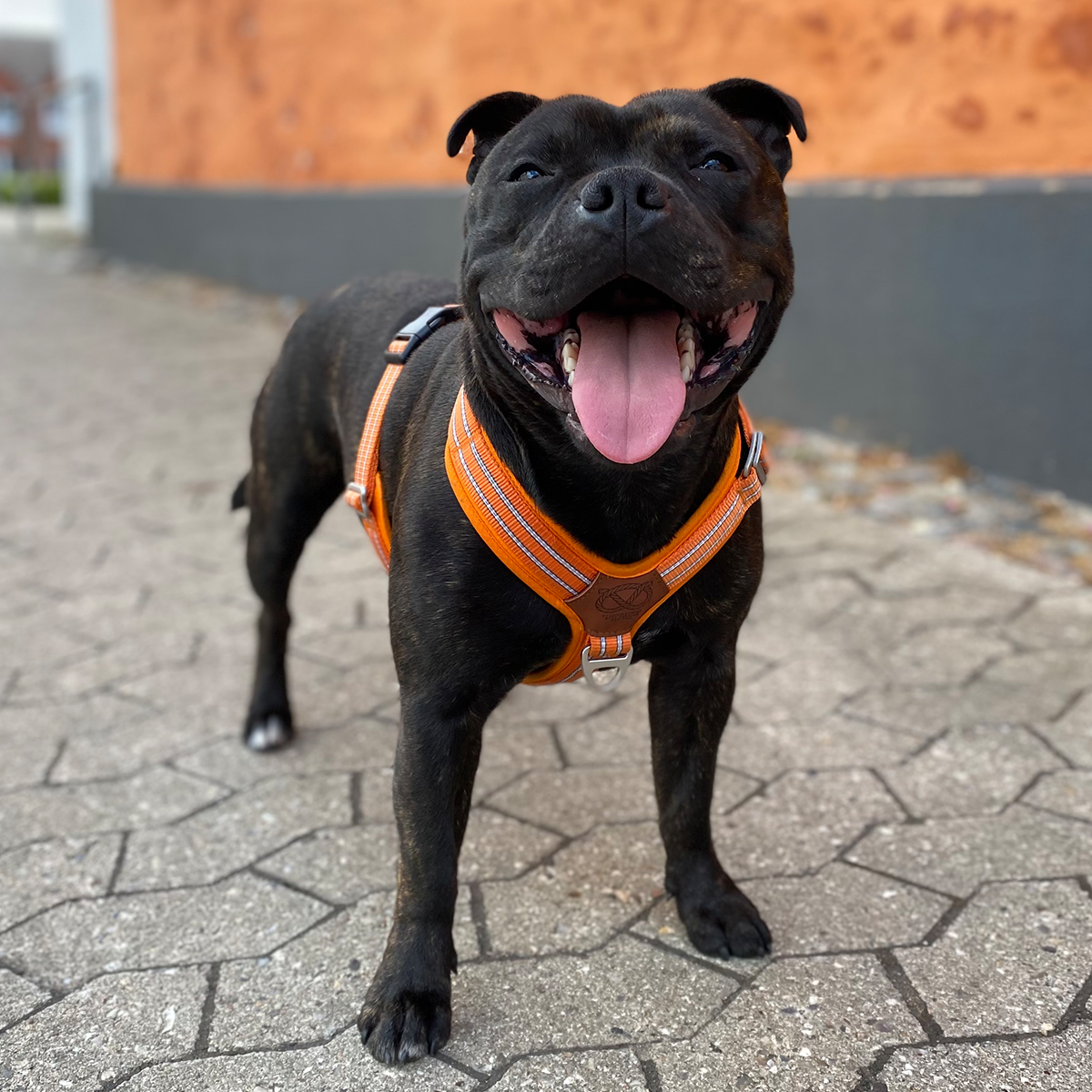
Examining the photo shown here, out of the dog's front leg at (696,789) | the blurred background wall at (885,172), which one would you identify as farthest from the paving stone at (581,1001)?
the blurred background wall at (885,172)

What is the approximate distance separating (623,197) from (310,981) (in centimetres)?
172

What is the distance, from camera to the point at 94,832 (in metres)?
3.14

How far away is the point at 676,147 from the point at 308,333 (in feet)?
4.88

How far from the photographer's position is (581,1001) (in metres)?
2.46

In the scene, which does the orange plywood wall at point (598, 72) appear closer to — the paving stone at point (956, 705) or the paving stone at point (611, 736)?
the paving stone at point (956, 705)

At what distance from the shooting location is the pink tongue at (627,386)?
6.88 ft

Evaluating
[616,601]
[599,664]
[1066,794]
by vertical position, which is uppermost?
[616,601]

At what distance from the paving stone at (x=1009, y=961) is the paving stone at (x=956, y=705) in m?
0.86

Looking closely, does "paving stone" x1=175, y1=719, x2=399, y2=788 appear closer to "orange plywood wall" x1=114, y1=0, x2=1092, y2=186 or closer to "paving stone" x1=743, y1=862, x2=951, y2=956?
"paving stone" x1=743, y1=862, x2=951, y2=956

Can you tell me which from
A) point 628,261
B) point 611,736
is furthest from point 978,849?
point 628,261

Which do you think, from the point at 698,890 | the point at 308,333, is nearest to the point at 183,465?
the point at 308,333

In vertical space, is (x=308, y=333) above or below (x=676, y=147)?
below

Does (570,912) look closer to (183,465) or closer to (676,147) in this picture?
(676,147)

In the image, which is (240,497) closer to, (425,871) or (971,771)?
(425,871)
